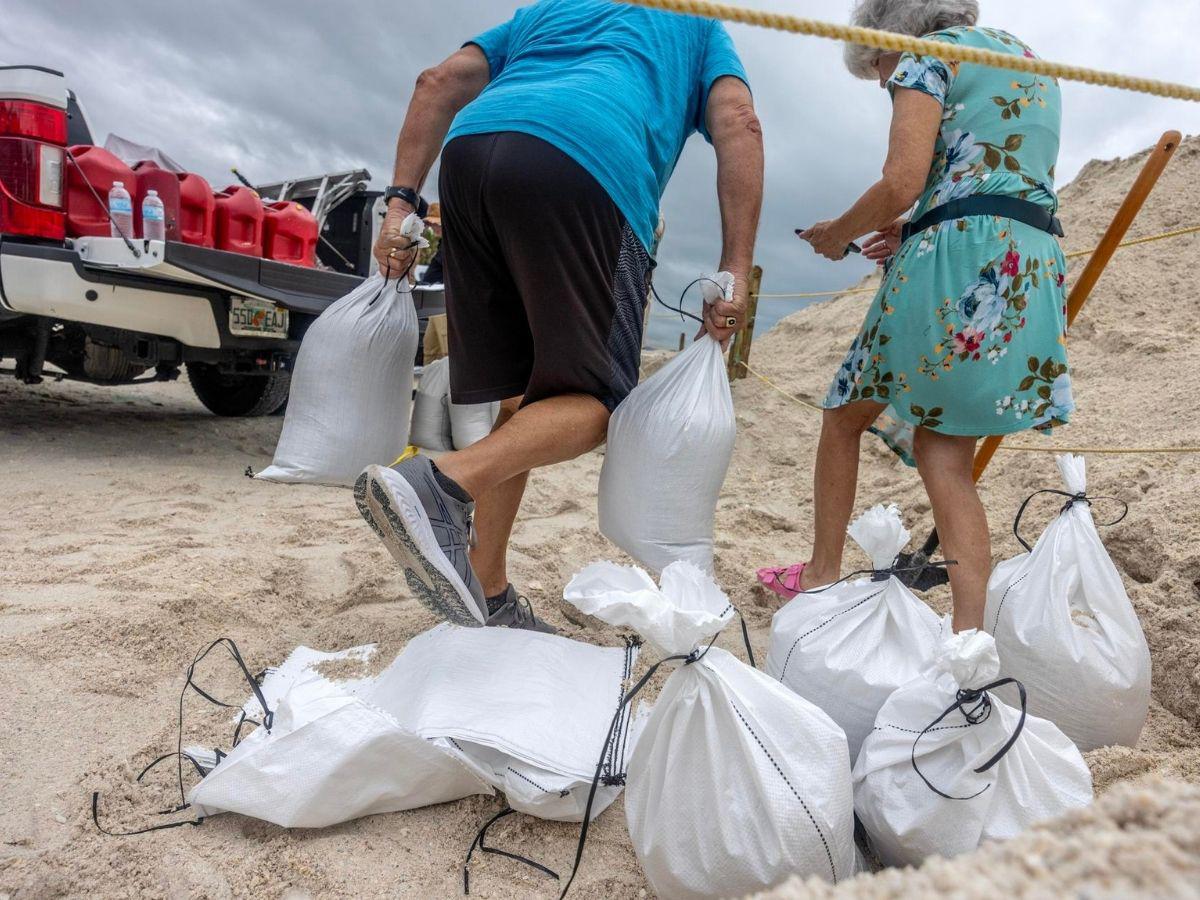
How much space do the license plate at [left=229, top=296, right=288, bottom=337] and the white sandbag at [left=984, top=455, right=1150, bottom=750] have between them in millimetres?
2919

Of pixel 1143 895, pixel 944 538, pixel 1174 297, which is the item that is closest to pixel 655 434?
pixel 944 538

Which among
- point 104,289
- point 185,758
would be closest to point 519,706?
point 185,758

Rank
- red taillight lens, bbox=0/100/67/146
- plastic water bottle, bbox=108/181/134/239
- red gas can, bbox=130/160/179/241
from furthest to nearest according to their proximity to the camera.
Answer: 1. red gas can, bbox=130/160/179/241
2. plastic water bottle, bbox=108/181/134/239
3. red taillight lens, bbox=0/100/67/146

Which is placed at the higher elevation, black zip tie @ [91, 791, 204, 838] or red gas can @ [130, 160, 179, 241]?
red gas can @ [130, 160, 179, 241]

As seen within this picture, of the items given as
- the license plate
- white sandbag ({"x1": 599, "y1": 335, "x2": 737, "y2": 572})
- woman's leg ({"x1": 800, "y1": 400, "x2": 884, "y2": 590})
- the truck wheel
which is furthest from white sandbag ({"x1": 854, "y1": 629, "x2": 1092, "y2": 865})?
the truck wheel

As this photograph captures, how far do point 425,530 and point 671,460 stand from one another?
0.53 meters

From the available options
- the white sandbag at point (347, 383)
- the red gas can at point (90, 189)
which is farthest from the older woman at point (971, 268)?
the red gas can at point (90, 189)

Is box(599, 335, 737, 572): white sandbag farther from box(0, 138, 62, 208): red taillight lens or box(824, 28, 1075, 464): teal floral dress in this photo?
box(0, 138, 62, 208): red taillight lens

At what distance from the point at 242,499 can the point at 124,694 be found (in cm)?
155

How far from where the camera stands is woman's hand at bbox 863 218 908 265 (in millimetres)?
1968

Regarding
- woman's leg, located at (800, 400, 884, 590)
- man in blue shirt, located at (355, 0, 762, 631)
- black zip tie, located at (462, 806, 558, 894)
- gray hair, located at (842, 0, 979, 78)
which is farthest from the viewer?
woman's leg, located at (800, 400, 884, 590)

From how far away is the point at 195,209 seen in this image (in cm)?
351

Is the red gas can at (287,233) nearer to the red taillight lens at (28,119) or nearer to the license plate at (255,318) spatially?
the license plate at (255,318)

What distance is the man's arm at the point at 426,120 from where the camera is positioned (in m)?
1.74
